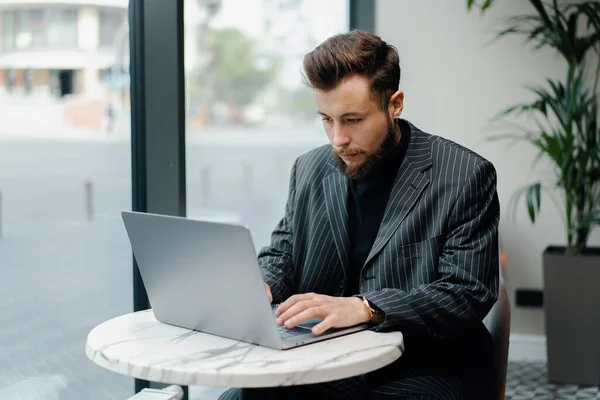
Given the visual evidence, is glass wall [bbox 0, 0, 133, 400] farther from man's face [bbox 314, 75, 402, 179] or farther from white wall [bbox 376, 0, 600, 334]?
white wall [bbox 376, 0, 600, 334]

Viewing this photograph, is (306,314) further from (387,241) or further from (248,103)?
(248,103)

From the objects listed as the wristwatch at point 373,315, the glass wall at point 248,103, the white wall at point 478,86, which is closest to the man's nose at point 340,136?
the wristwatch at point 373,315

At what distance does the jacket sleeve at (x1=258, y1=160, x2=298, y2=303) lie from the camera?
208 centimetres

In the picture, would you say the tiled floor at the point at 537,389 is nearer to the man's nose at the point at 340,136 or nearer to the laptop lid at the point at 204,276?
the man's nose at the point at 340,136

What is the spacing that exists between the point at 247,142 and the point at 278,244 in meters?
1.62

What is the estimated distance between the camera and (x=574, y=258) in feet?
12.6

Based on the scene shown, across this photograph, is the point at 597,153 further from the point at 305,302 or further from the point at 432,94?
the point at 305,302

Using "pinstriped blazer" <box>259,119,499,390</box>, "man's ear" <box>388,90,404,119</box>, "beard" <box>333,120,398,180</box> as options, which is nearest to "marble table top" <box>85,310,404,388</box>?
"pinstriped blazer" <box>259,119,499,390</box>

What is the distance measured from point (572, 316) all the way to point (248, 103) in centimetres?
177

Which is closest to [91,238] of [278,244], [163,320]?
[278,244]

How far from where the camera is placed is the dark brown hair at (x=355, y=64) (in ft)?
6.52

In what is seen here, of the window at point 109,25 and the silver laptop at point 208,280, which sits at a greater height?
the window at point 109,25

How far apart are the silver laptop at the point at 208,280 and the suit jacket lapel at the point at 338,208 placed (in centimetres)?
36

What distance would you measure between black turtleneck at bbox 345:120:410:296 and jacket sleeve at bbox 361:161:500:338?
0.60 feet
